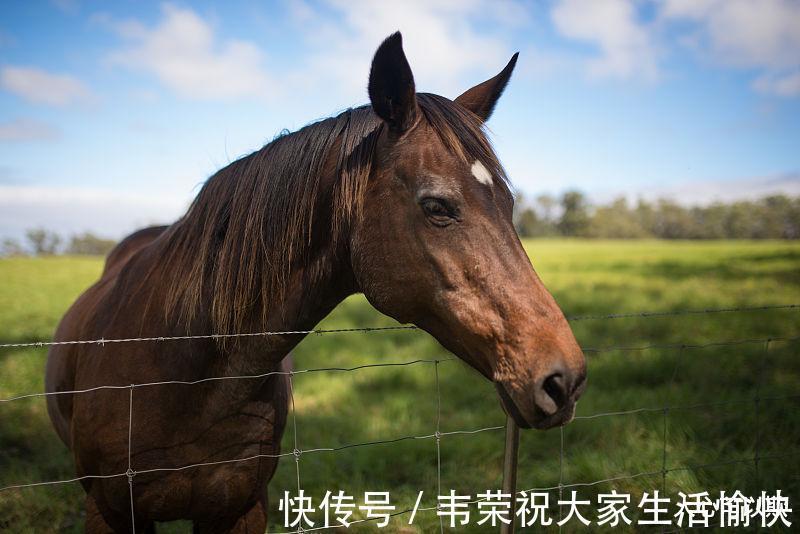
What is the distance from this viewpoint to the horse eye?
1.62 metres

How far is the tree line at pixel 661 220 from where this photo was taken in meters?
43.7

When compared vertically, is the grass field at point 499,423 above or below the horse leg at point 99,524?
below

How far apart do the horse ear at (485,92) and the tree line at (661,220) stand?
47091mm

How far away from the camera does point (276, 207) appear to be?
188cm

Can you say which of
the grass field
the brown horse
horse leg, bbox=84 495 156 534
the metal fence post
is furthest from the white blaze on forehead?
the grass field

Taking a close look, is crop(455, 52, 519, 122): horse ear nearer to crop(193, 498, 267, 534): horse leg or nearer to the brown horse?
the brown horse

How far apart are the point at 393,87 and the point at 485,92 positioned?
647mm

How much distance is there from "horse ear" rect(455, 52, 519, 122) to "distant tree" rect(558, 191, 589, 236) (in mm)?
59084

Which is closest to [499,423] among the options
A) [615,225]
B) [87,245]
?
[87,245]

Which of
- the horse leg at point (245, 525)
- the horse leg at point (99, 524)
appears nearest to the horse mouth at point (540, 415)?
the horse leg at point (245, 525)

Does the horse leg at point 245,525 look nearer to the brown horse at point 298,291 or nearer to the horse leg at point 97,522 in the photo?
the brown horse at point 298,291

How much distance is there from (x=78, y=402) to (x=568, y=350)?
2.07m

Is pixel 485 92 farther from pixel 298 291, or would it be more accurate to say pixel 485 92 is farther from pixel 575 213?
pixel 575 213

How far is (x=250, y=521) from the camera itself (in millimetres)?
2342
